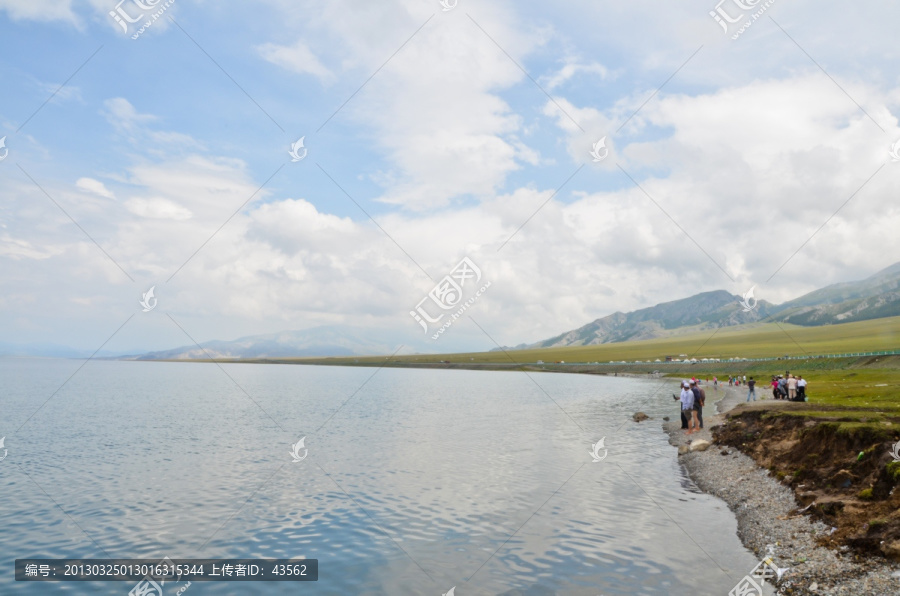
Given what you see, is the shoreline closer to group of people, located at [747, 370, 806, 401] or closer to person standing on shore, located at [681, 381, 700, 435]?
person standing on shore, located at [681, 381, 700, 435]

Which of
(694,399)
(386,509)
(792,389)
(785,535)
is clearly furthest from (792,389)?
(386,509)

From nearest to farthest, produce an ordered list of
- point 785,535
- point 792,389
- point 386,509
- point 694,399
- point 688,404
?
point 785,535
point 386,509
point 688,404
point 694,399
point 792,389

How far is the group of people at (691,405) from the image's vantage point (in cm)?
4591

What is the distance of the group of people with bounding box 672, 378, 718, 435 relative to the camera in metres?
45.9

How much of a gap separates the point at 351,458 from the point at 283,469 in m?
5.33

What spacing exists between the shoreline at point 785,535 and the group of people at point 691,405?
401 inches

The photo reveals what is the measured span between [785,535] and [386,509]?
16.9m

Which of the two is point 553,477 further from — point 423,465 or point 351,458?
point 351,458

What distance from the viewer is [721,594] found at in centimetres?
1644

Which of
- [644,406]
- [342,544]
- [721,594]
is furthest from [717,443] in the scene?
[644,406]

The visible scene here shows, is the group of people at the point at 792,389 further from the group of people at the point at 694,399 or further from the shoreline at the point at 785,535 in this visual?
the shoreline at the point at 785,535

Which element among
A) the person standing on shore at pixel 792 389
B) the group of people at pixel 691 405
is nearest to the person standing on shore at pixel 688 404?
the group of people at pixel 691 405

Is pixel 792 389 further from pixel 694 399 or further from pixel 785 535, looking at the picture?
pixel 785 535

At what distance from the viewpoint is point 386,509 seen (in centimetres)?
2644
